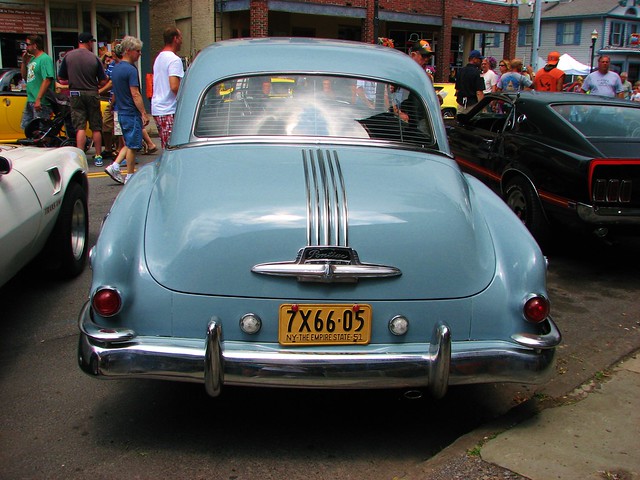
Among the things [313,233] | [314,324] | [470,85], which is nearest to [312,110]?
[313,233]

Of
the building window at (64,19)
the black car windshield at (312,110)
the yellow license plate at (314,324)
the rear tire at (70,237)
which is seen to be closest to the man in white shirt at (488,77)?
the rear tire at (70,237)

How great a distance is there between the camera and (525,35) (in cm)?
5747

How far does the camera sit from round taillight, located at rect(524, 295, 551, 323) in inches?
121

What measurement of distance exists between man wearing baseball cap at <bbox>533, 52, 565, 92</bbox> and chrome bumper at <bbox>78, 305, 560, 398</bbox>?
376 inches

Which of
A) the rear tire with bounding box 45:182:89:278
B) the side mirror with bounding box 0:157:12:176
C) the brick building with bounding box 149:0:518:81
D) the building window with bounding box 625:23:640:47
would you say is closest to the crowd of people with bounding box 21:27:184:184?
the rear tire with bounding box 45:182:89:278

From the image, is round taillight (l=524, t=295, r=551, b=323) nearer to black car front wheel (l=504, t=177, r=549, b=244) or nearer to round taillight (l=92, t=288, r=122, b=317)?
round taillight (l=92, t=288, r=122, b=317)

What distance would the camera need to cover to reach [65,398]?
362cm

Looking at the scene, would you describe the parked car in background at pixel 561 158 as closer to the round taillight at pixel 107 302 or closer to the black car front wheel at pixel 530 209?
the black car front wheel at pixel 530 209

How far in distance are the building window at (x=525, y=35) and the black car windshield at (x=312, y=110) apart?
186 feet

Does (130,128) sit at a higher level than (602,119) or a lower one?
lower

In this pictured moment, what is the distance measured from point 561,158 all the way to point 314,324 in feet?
13.0

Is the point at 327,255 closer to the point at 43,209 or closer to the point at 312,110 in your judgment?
the point at 312,110

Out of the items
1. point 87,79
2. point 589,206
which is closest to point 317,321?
point 589,206

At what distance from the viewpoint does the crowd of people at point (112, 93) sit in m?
7.83
